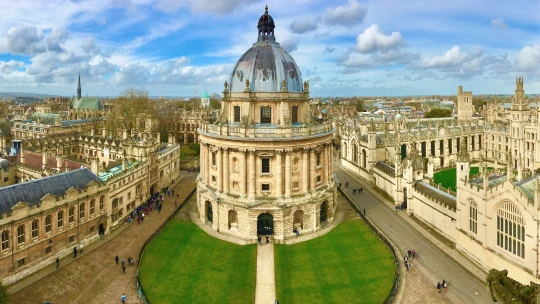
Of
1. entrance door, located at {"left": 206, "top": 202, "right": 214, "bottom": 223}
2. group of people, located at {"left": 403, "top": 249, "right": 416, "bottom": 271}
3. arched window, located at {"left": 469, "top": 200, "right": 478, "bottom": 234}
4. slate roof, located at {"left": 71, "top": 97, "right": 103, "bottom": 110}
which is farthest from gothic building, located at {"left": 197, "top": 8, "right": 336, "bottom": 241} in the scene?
slate roof, located at {"left": 71, "top": 97, "right": 103, "bottom": 110}

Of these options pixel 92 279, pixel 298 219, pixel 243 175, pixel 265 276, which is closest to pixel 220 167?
pixel 243 175

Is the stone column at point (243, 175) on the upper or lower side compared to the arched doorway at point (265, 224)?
upper

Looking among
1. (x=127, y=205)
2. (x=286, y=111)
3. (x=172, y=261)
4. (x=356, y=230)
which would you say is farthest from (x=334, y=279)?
(x=127, y=205)

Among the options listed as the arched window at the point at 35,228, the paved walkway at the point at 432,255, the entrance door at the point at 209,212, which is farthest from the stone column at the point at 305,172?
the arched window at the point at 35,228

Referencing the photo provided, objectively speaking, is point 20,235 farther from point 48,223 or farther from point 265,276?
point 265,276

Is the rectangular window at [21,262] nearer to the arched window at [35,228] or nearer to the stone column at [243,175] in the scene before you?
the arched window at [35,228]

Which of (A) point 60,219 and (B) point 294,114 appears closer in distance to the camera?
(A) point 60,219

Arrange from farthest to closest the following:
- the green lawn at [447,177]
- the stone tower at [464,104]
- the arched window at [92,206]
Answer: the stone tower at [464,104], the green lawn at [447,177], the arched window at [92,206]
